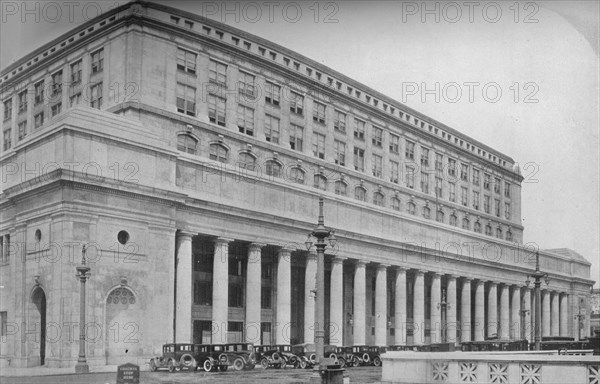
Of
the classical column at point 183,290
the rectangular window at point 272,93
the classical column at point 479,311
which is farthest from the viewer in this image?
the classical column at point 479,311

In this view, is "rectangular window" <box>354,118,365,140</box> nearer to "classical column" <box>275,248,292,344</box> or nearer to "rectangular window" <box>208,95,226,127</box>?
"rectangular window" <box>208,95,226,127</box>

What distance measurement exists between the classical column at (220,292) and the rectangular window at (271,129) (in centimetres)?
1431

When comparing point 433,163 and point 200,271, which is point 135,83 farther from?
point 433,163

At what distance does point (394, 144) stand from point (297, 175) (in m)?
17.1

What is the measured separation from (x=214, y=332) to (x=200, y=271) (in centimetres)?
636

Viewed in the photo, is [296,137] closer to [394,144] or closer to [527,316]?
[394,144]

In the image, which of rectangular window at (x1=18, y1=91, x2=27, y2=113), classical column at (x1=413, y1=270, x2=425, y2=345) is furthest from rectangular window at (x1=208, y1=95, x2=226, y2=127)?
classical column at (x1=413, y1=270, x2=425, y2=345)

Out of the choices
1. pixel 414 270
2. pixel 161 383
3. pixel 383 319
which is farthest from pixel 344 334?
pixel 161 383

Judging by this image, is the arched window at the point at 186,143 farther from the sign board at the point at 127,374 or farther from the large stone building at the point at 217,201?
the sign board at the point at 127,374

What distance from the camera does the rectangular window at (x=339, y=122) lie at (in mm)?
69275

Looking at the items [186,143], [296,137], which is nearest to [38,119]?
[186,143]

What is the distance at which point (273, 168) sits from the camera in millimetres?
61312

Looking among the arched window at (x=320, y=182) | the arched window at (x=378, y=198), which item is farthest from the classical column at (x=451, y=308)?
A: the arched window at (x=320, y=182)

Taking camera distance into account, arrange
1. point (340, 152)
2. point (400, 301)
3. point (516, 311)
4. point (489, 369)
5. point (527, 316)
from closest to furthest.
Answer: point (489, 369) → point (400, 301) → point (340, 152) → point (516, 311) → point (527, 316)
